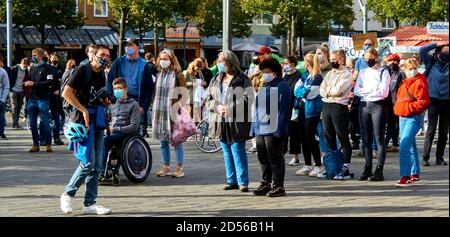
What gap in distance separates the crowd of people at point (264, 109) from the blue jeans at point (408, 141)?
0.04ft

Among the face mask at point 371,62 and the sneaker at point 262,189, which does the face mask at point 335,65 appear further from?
the sneaker at point 262,189

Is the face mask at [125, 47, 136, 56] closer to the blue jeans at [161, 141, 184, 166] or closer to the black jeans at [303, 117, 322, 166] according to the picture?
the blue jeans at [161, 141, 184, 166]

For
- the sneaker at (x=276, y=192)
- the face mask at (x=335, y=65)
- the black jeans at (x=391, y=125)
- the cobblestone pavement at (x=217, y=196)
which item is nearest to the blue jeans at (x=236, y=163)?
the cobblestone pavement at (x=217, y=196)

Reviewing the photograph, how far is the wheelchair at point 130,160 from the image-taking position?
38.2 ft

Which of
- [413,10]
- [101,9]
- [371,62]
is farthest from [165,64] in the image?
[101,9]

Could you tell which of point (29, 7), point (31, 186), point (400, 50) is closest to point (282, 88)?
point (31, 186)

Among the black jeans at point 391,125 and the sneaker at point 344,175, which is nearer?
the sneaker at point 344,175

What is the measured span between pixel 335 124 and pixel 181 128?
2.31 m

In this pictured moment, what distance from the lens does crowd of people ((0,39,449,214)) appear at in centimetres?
909

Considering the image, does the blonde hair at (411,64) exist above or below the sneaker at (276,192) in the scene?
above

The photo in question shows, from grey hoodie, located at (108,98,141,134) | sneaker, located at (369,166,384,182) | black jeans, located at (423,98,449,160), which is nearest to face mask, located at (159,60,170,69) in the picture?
grey hoodie, located at (108,98,141,134)

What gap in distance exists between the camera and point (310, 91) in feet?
40.9

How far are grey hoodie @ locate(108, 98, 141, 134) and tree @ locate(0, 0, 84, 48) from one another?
134 ft

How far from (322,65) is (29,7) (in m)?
43.7
